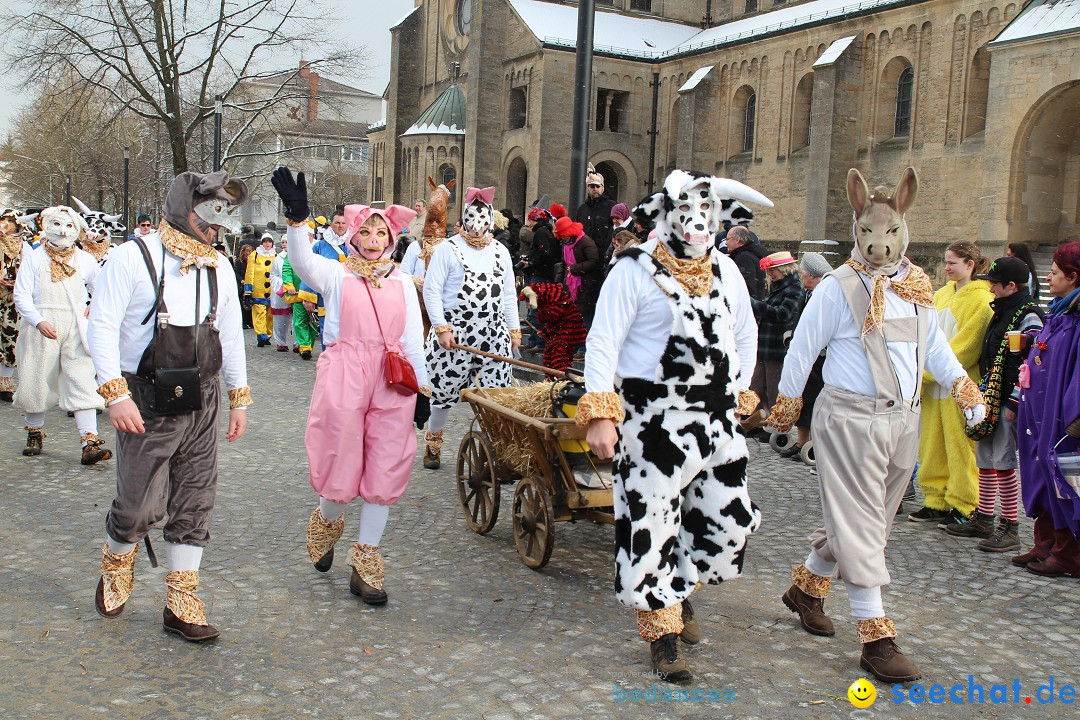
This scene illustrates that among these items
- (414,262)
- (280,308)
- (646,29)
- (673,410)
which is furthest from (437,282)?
(646,29)

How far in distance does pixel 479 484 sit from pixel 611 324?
7.97 feet

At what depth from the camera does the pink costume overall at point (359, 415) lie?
4973mm

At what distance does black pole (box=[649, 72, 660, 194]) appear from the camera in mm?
41406

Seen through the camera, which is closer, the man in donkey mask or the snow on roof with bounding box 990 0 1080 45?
the man in donkey mask

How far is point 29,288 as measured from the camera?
8523mm

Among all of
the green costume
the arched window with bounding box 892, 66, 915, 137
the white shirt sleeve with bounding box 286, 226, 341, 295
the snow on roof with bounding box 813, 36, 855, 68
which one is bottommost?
the green costume

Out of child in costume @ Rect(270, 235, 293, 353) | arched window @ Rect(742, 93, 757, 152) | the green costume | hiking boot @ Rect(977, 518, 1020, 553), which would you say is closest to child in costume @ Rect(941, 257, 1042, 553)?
hiking boot @ Rect(977, 518, 1020, 553)

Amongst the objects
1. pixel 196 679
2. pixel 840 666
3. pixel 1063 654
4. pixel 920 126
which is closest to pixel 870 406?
pixel 840 666

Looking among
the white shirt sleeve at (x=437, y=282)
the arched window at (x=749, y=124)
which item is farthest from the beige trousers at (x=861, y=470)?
the arched window at (x=749, y=124)

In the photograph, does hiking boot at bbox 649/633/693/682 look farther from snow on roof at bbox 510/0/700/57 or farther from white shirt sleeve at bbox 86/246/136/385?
snow on roof at bbox 510/0/700/57

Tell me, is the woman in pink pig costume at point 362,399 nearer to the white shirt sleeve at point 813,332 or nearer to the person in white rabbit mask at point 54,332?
the white shirt sleeve at point 813,332

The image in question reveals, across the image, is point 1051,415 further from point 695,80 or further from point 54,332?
point 695,80

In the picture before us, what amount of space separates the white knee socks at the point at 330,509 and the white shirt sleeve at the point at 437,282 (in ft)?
8.99

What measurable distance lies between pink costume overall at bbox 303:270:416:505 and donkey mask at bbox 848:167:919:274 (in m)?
2.40
